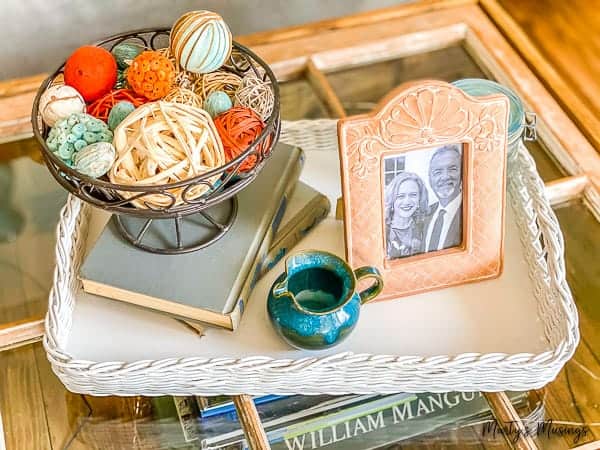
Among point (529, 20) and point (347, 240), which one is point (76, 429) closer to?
point (347, 240)

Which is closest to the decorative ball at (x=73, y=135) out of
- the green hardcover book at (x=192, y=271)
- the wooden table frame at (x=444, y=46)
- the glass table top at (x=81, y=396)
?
the green hardcover book at (x=192, y=271)

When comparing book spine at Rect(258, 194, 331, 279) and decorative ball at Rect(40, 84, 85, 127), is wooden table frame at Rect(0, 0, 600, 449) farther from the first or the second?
decorative ball at Rect(40, 84, 85, 127)

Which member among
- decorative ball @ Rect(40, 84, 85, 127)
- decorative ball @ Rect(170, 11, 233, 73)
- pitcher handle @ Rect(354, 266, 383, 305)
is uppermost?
decorative ball @ Rect(170, 11, 233, 73)

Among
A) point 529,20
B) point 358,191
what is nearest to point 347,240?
point 358,191

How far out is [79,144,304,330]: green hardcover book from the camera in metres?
0.76

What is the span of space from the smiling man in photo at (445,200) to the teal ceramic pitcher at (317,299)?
0.08 metres

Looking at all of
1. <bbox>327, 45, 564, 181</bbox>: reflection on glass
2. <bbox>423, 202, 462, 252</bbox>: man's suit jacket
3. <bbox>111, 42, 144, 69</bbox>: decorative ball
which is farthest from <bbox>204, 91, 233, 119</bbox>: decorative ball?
<bbox>327, 45, 564, 181</bbox>: reflection on glass

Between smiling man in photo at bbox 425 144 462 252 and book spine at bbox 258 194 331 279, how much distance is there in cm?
14

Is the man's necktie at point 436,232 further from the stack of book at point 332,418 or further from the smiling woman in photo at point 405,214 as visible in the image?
the stack of book at point 332,418

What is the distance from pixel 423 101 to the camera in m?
0.71

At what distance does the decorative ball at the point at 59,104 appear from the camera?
736 mm

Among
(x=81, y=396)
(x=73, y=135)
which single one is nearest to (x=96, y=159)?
(x=73, y=135)

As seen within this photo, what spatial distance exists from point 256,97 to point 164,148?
0.12m

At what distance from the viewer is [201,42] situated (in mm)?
752
